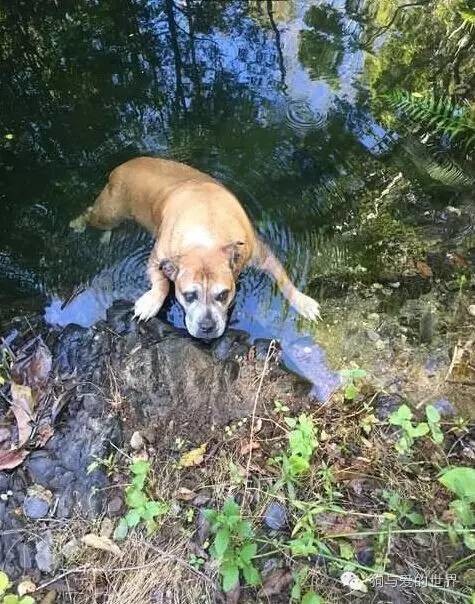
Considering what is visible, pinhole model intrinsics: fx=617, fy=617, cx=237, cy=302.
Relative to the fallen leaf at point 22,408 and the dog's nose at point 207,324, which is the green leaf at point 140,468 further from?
the dog's nose at point 207,324

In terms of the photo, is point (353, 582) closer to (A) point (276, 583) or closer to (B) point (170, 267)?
(A) point (276, 583)

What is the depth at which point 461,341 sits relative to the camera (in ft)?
14.0

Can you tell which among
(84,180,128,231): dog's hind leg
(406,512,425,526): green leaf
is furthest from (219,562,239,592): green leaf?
(84,180,128,231): dog's hind leg

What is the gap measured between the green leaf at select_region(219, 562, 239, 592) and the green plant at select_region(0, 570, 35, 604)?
1.01m

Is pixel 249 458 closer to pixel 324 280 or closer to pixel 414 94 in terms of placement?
pixel 324 280

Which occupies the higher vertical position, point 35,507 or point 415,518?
point 415,518

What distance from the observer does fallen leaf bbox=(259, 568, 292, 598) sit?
323 centimetres

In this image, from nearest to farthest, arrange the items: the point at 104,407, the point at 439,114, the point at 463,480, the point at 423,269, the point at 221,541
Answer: the point at 463,480
the point at 221,541
the point at 104,407
the point at 423,269
the point at 439,114

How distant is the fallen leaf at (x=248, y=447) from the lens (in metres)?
3.81

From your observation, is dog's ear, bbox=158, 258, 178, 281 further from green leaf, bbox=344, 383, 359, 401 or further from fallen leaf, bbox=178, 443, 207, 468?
green leaf, bbox=344, 383, 359, 401

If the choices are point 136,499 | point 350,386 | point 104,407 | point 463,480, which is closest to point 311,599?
point 463,480

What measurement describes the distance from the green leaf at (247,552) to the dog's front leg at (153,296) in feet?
6.78

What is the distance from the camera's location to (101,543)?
3.53 m

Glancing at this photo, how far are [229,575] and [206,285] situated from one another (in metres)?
1.95
